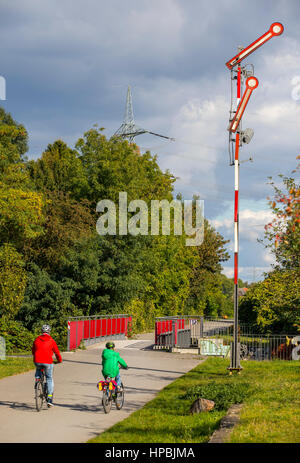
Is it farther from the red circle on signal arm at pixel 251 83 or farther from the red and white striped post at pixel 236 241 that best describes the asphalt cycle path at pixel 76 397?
the red circle on signal arm at pixel 251 83

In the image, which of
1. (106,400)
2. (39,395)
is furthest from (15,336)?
(106,400)

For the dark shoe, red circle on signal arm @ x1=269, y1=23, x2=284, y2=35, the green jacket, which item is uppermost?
red circle on signal arm @ x1=269, y1=23, x2=284, y2=35

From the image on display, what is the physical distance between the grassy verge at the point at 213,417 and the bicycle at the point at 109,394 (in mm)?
506

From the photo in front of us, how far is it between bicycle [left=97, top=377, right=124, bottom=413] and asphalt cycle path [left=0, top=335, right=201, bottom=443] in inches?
6.4

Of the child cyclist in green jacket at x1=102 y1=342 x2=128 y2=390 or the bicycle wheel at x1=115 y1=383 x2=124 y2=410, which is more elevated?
the child cyclist in green jacket at x1=102 y1=342 x2=128 y2=390

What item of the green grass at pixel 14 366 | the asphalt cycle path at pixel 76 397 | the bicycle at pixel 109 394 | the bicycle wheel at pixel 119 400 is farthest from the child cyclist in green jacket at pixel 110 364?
the green grass at pixel 14 366

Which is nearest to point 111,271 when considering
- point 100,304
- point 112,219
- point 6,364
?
point 100,304

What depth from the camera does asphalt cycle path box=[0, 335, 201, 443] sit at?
30.5 feet

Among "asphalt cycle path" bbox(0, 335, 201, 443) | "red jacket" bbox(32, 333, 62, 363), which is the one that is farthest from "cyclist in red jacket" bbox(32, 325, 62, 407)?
"asphalt cycle path" bbox(0, 335, 201, 443)

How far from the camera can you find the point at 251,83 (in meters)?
17.4

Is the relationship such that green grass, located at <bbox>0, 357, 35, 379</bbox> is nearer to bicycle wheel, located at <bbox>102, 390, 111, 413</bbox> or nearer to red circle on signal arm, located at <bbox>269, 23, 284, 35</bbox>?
bicycle wheel, located at <bbox>102, 390, 111, 413</bbox>

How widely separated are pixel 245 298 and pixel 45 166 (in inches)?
762

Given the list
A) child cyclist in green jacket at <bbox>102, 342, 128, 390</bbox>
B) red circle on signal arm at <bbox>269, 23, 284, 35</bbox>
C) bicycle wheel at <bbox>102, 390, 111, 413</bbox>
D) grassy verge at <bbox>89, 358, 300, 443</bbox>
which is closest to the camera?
grassy verge at <bbox>89, 358, 300, 443</bbox>
